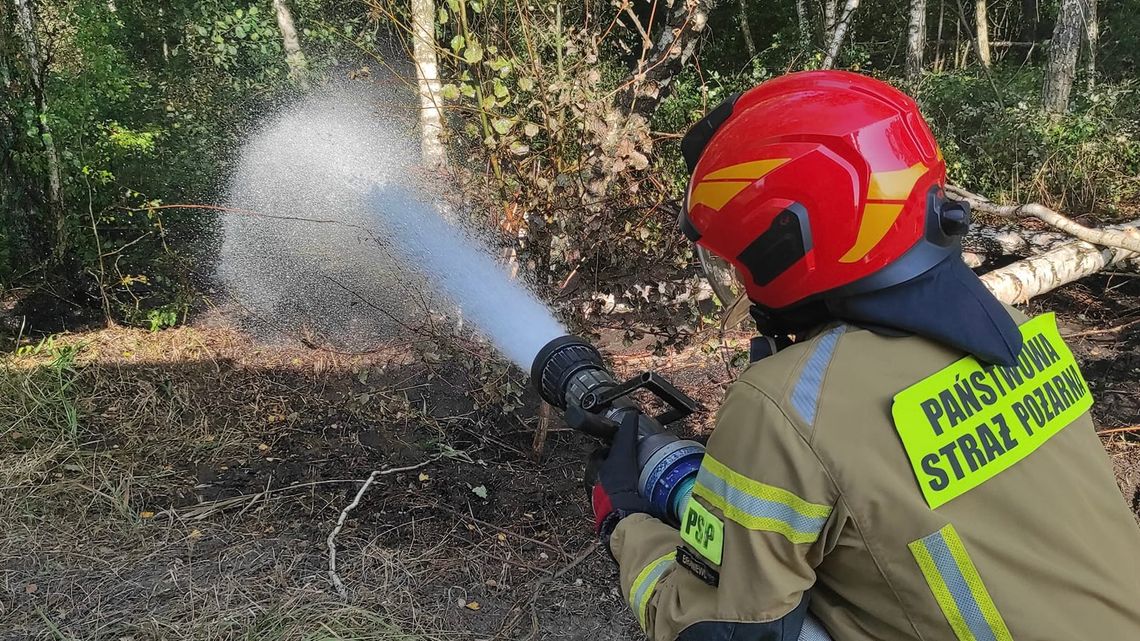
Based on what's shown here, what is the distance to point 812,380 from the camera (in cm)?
131

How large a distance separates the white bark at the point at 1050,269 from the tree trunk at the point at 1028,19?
42.2 feet

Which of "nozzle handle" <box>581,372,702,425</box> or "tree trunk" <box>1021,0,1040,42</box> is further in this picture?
"tree trunk" <box>1021,0,1040,42</box>

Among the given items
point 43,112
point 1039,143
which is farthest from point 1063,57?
point 43,112

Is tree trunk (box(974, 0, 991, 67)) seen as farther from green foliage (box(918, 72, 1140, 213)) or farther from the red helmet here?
the red helmet

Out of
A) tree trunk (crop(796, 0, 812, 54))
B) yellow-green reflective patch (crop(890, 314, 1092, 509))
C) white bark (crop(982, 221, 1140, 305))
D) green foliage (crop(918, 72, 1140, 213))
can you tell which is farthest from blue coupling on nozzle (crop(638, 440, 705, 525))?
tree trunk (crop(796, 0, 812, 54))

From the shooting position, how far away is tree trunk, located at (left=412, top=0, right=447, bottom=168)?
4492 mm

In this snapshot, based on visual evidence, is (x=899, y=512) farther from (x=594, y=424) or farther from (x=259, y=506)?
(x=259, y=506)

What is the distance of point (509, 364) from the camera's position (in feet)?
14.0

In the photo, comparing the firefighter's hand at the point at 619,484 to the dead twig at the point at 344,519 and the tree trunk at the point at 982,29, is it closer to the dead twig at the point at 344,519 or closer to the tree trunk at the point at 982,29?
the dead twig at the point at 344,519

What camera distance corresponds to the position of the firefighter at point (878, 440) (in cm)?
123

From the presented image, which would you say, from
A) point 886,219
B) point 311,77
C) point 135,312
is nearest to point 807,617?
point 886,219

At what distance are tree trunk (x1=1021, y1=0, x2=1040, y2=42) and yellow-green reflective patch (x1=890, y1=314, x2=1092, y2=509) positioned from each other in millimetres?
17680

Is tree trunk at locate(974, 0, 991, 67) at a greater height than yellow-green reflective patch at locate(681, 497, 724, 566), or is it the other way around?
tree trunk at locate(974, 0, 991, 67)

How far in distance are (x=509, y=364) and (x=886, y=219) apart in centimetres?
305
